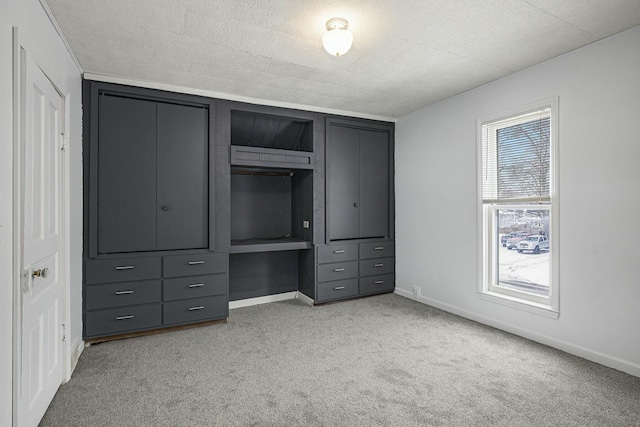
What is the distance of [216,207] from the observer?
12.2ft

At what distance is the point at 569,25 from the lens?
2.42 m

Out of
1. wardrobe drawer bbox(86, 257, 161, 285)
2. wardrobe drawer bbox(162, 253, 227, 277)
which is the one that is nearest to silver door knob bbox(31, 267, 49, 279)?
wardrobe drawer bbox(86, 257, 161, 285)

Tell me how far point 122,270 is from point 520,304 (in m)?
3.80

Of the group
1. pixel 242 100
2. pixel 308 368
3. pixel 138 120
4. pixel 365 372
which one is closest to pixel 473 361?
pixel 365 372

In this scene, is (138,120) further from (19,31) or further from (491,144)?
(491,144)

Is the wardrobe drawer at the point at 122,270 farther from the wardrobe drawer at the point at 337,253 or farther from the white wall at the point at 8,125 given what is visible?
the wardrobe drawer at the point at 337,253

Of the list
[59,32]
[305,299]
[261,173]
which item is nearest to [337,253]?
[305,299]

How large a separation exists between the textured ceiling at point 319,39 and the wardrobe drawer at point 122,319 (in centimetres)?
223

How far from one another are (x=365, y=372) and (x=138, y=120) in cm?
309

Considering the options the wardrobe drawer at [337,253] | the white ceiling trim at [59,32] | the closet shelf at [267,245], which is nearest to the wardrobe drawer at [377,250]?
the wardrobe drawer at [337,253]

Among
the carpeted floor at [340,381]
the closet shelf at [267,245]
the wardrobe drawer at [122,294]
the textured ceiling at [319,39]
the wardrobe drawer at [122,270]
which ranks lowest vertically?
the carpeted floor at [340,381]

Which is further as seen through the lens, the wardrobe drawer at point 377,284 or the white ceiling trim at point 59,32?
the wardrobe drawer at point 377,284

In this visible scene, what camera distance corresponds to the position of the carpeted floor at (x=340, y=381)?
2.04 meters

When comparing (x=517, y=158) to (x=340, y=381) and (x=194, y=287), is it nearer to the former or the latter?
(x=340, y=381)
